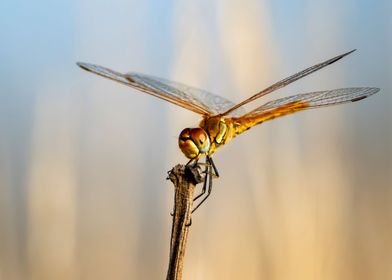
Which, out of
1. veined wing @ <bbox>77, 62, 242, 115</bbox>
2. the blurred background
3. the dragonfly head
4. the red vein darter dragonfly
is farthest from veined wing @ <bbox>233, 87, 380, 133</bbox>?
the blurred background

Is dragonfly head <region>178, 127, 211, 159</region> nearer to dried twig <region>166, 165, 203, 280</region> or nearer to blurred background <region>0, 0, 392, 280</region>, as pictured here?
dried twig <region>166, 165, 203, 280</region>

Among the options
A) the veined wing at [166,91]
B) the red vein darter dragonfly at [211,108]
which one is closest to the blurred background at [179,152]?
the veined wing at [166,91]

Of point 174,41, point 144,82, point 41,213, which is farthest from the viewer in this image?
point 174,41

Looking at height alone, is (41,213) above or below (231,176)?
below

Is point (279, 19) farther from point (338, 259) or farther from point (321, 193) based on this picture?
point (338, 259)

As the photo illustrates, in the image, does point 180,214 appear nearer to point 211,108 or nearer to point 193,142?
point 193,142

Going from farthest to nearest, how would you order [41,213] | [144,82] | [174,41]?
[174,41] → [41,213] → [144,82]

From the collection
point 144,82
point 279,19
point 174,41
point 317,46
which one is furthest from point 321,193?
point 144,82

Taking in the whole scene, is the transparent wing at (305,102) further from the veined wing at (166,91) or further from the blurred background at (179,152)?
the blurred background at (179,152)

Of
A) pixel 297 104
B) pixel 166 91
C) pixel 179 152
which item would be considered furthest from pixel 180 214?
pixel 179 152
